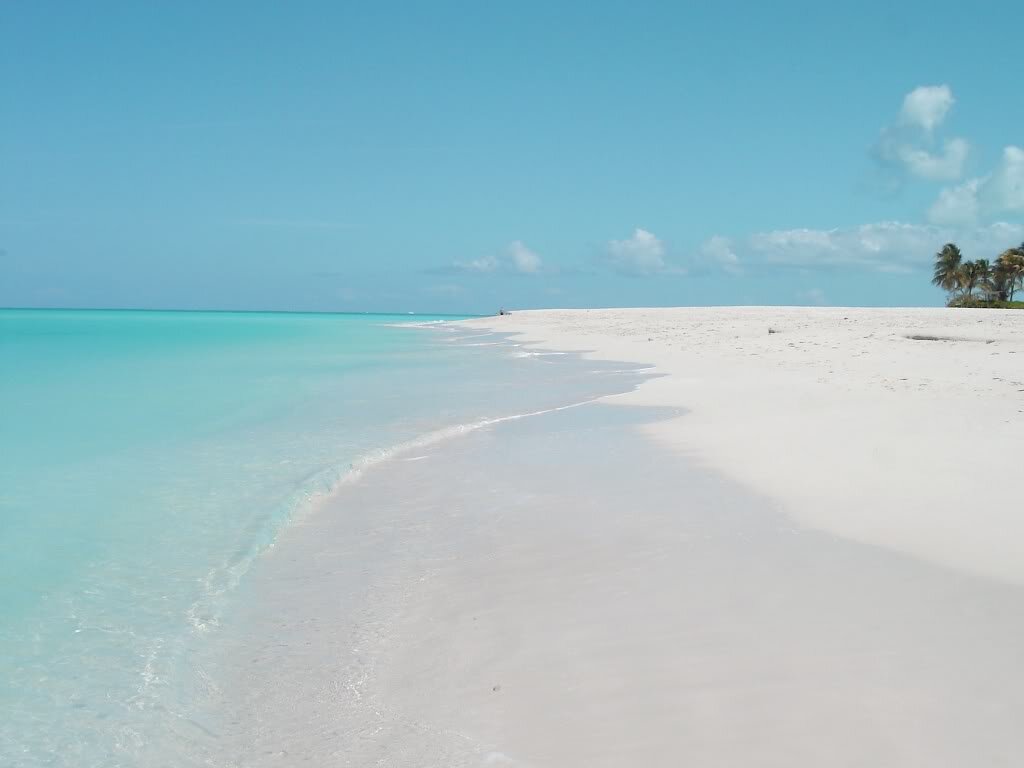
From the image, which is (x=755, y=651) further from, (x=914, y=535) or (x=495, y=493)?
(x=495, y=493)

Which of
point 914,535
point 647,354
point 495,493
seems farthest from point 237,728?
point 647,354

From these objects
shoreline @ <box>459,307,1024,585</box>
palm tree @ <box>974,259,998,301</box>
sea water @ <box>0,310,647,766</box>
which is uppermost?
palm tree @ <box>974,259,998,301</box>

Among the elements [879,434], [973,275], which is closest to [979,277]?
[973,275]

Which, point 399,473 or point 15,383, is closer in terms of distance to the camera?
point 399,473

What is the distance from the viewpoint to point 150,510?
7.04 m

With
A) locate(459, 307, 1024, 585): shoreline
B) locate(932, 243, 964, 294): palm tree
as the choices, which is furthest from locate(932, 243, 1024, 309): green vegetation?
locate(459, 307, 1024, 585): shoreline

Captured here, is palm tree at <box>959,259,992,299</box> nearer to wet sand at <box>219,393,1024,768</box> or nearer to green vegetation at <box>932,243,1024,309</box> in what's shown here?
green vegetation at <box>932,243,1024,309</box>

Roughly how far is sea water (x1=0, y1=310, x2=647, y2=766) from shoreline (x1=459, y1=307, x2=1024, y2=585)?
10.8 feet

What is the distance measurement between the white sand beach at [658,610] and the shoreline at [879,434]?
0.05 m

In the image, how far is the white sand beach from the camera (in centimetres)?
316

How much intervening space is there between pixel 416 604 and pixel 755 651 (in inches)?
80.3

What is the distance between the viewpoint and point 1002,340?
59.6 ft

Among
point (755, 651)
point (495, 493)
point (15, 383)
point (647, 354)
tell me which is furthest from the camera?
point (647, 354)

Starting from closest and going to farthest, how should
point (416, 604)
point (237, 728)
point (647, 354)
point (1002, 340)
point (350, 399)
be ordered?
point (237, 728) < point (416, 604) < point (350, 399) < point (1002, 340) < point (647, 354)
